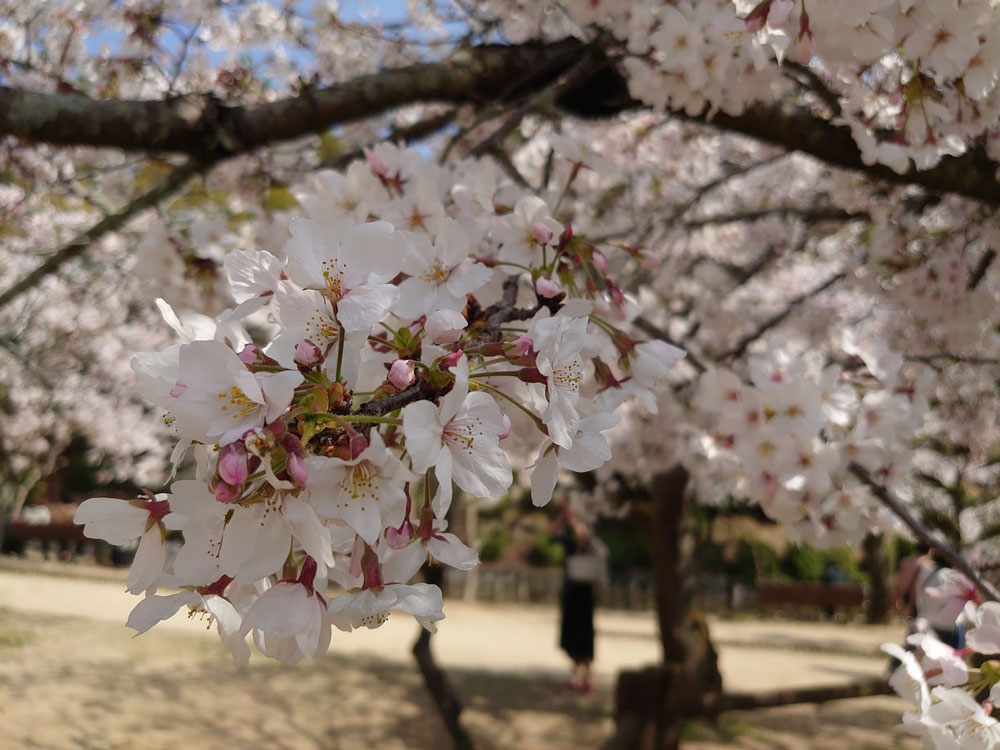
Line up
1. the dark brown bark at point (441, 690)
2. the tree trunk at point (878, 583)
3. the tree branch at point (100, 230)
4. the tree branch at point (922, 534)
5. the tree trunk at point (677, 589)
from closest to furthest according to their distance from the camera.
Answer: the tree branch at point (922, 534) → the tree branch at point (100, 230) → the dark brown bark at point (441, 690) → the tree trunk at point (677, 589) → the tree trunk at point (878, 583)

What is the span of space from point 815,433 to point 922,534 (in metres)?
0.34

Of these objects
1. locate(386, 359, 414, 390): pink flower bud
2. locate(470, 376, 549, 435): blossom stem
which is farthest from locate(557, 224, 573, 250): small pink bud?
locate(386, 359, 414, 390): pink flower bud

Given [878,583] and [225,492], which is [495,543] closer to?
[878,583]

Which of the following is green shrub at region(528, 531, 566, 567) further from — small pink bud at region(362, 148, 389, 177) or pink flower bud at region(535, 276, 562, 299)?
pink flower bud at region(535, 276, 562, 299)

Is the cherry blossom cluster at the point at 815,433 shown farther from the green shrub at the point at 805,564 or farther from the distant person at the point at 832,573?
the distant person at the point at 832,573

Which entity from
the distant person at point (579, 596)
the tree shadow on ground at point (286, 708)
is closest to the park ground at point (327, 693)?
the tree shadow on ground at point (286, 708)

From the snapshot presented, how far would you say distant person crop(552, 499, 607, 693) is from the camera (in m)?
6.42

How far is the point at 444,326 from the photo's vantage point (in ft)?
2.33

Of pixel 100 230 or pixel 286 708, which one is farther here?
pixel 286 708

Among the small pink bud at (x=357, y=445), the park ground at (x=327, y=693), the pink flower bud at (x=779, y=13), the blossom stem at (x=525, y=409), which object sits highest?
the pink flower bud at (x=779, y=13)

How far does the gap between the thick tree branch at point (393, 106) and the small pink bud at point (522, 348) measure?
1270 mm

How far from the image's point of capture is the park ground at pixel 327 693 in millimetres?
4562

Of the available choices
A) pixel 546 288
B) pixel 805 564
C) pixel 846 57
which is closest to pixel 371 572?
pixel 546 288

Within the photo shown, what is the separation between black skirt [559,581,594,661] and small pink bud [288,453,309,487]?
6.18m
